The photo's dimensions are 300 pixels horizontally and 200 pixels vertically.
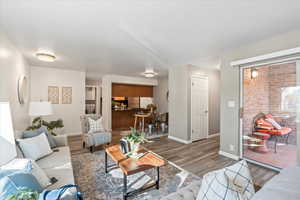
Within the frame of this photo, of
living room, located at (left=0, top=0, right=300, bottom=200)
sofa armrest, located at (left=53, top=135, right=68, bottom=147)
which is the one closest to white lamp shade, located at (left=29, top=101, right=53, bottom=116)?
living room, located at (left=0, top=0, right=300, bottom=200)

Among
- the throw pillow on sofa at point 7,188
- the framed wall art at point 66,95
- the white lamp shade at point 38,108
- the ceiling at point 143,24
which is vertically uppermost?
the ceiling at point 143,24

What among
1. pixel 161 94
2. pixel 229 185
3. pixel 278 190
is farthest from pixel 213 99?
pixel 229 185

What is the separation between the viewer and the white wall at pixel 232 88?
2558mm

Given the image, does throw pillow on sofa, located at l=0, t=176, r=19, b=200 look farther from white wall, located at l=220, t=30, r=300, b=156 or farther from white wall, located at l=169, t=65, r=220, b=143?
white wall, located at l=169, t=65, r=220, b=143

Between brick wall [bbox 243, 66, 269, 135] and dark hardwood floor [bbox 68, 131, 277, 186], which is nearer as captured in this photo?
dark hardwood floor [bbox 68, 131, 277, 186]

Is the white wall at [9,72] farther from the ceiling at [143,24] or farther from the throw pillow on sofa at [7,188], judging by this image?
the throw pillow on sofa at [7,188]

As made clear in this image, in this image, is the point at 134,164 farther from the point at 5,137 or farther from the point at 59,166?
the point at 5,137

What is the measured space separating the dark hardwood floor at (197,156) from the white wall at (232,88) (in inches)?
15.6

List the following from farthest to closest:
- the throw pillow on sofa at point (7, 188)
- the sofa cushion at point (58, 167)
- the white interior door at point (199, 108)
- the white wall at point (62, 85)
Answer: the white wall at point (62, 85) → the white interior door at point (199, 108) → the sofa cushion at point (58, 167) → the throw pillow on sofa at point (7, 188)

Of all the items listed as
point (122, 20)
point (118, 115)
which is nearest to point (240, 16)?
point (122, 20)

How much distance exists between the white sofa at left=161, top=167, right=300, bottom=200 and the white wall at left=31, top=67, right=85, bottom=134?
4.85 meters

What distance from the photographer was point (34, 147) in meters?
1.95

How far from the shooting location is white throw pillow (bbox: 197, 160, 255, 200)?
0.81 metres

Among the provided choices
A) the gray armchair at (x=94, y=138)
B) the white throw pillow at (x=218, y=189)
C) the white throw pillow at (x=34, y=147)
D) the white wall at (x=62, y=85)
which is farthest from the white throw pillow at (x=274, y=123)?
the white wall at (x=62, y=85)
